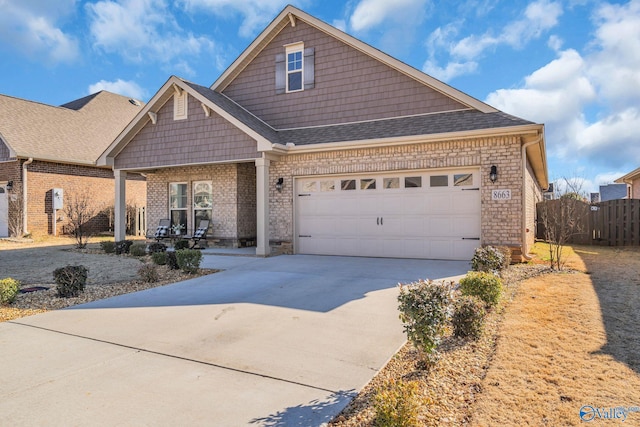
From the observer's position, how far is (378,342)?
433 centimetres

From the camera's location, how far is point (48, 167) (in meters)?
Result: 17.6

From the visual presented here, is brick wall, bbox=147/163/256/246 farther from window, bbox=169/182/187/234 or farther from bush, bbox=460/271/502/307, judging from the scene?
bush, bbox=460/271/502/307

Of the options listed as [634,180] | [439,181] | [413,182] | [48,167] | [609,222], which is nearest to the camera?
[439,181]

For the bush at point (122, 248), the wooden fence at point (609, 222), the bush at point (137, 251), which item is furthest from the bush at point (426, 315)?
the wooden fence at point (609, 222)

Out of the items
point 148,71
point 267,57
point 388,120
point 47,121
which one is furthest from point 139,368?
point 148,71

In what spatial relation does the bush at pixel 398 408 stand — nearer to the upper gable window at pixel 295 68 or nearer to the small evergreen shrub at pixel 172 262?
the small evergreen shrub at pixel 172 262

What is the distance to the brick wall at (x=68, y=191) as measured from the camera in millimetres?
17094

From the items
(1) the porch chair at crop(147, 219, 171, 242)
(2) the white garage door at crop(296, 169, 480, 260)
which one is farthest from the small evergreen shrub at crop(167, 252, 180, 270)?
(1) the porch chair at crop(147, 219, 171, 242)

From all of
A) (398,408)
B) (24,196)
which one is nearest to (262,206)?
(398,408)

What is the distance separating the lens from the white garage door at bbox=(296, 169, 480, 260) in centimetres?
995

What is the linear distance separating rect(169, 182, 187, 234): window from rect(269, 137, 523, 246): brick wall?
4.82 m

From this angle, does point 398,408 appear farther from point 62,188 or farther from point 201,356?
point 62,188

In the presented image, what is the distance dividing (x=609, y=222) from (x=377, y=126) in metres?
10.3

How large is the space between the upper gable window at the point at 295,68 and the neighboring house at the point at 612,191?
142 ft
